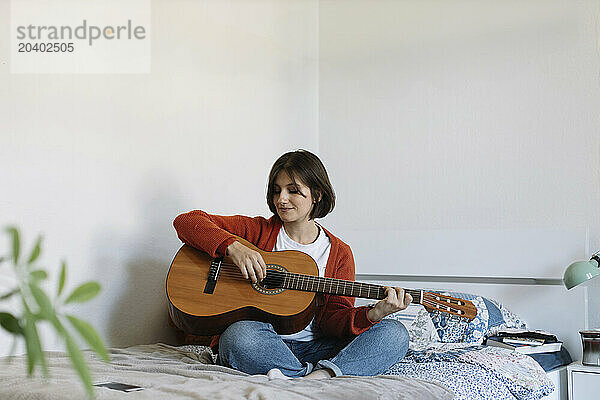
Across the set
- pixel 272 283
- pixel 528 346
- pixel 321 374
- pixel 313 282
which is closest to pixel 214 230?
pixel 272 283

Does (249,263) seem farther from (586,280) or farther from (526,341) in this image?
(586,280)

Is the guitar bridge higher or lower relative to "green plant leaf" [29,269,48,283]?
lower

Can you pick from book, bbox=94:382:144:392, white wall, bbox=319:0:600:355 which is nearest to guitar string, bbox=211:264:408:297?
book, bbox=94:382:144:392

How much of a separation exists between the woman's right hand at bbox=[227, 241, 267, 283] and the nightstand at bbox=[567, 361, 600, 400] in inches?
50.5

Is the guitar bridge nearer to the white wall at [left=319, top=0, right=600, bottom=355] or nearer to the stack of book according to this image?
the stack of book

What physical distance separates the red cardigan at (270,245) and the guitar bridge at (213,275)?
0.02m

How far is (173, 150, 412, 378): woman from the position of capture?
195cm

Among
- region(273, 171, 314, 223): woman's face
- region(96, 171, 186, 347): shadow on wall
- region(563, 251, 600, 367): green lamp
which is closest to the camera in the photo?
region(273, 171, 314, 223): woman's face

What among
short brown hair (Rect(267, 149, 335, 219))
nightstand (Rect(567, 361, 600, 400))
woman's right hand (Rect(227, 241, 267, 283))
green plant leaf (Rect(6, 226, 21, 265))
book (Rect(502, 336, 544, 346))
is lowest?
nightstand (Rect(567, 361, 600, 400))

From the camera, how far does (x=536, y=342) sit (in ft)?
8.43

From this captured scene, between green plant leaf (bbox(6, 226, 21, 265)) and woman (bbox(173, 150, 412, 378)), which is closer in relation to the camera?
green plant leaf (bbox(6, 226, 21, 265))

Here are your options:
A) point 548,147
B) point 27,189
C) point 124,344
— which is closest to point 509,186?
point 548,147

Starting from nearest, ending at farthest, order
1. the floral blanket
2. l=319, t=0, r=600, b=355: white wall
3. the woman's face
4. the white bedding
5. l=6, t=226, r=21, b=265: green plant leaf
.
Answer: l=6, t=226, r=21, b=265: green plant leaf < the white bedding < the floral blanket < the woman's face < l=319, t=0, r=600, b=355: white wall

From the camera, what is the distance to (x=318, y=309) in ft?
7.22
